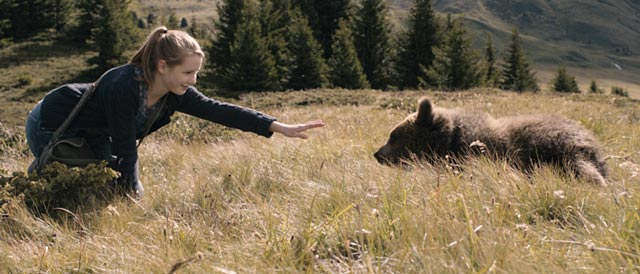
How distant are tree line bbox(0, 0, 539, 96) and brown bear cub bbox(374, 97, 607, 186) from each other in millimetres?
24398

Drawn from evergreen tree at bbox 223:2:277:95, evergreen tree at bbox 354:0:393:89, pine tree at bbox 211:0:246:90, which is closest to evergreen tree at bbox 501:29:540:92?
evergreen tree at bbox 354:0:393:89

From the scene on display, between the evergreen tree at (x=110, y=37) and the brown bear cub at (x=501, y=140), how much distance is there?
39.9 meters

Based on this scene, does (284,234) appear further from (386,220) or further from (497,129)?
(497,129)

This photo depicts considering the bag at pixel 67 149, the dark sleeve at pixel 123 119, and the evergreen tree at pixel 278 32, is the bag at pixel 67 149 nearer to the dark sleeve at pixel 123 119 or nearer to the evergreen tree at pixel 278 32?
the dark sleeve at pixel 123 119

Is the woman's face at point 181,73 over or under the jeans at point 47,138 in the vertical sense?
over

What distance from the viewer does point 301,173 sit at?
4.43 meters

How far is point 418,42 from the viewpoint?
40.7 m

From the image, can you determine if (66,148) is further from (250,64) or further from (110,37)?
(110,37)

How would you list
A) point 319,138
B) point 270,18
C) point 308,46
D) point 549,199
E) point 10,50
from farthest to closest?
→ point 10,50 < point 270,18 < point 308,46 < point 319,138 < point 549,199

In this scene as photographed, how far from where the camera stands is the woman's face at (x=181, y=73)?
4.18 m

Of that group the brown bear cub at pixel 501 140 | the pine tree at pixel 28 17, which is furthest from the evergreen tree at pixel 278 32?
the brown bear cub at pixel 501 140

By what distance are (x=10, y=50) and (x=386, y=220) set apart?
53.5 metres

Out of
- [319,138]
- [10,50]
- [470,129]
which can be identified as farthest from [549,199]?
[10,50]

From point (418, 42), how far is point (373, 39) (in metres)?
3.98
